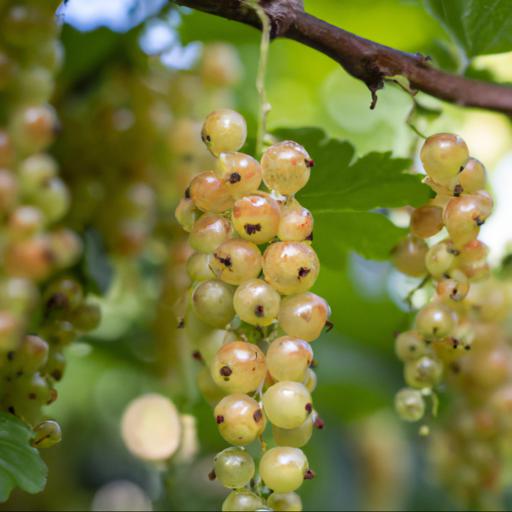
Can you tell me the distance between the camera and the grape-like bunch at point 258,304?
597mm

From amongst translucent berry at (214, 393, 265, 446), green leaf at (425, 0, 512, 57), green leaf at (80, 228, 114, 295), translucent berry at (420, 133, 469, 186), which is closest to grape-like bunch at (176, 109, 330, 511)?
translucent berry at (214, 393, 265, 446)

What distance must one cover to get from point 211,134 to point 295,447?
0.25 meters

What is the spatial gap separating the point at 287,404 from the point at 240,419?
3cm

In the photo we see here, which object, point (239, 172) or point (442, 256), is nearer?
point (239, 172)

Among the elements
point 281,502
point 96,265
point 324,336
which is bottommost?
point 324,336

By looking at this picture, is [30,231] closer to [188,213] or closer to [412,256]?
[188,213]

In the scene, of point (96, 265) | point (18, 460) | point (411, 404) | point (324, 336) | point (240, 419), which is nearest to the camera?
point (240, 419)

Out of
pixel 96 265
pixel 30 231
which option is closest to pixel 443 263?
pixel 30 231

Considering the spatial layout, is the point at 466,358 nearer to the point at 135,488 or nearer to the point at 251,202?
the point at 251,202

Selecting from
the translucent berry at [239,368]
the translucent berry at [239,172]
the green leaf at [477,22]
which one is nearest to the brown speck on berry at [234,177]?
the translucent berry at [239,172]

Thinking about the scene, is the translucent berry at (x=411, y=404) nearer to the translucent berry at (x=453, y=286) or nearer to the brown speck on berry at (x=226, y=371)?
the translucent berry at (x=453, y=286)

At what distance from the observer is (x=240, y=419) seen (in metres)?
0.59

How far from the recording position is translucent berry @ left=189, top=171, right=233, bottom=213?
64 centimetres

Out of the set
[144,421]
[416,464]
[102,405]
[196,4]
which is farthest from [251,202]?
[416,464]
